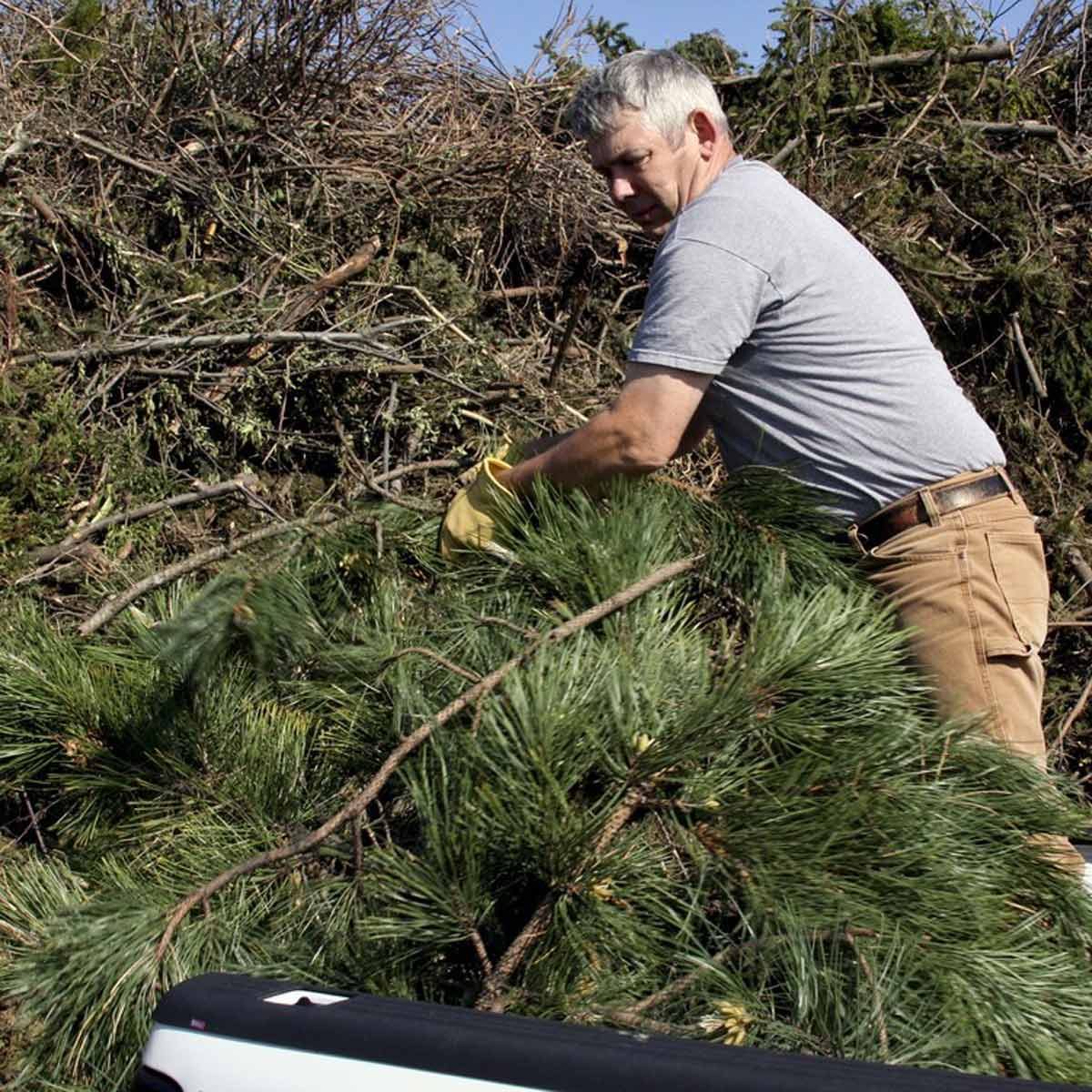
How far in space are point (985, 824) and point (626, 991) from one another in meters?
0.59

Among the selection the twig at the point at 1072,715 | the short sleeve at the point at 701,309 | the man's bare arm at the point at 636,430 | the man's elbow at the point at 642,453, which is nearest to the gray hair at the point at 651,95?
the short sleeve at the point at 701,309

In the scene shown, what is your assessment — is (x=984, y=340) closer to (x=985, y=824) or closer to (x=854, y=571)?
(x=854, y=571)

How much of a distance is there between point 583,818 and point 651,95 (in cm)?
135

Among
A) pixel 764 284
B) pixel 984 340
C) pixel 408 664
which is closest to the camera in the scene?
pixel 408 664

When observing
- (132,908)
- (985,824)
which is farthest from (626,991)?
(132,908)

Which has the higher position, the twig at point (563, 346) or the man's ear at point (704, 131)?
the man's ear at point (704, 131)

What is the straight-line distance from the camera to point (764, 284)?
2.27 meters

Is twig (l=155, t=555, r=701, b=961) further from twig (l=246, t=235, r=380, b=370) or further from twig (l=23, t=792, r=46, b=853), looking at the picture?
twig (l=246, t=235, r=380, b=370)

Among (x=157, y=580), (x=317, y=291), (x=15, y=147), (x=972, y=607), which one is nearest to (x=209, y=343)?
(x=317, y=291)

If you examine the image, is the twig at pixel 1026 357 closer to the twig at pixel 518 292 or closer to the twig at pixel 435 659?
the twig at pixel 518 292

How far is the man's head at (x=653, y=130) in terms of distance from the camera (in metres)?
2.48

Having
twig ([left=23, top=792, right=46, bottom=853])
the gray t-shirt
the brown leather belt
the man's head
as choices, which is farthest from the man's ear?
twig ([left=23, top=792, right=46, bottom=853])

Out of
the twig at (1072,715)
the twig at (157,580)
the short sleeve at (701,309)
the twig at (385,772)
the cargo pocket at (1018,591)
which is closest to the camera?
the twig at (385,772)

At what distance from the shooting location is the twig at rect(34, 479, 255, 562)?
3508 millimetres
